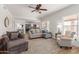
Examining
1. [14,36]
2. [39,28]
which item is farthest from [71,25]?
[14,36]

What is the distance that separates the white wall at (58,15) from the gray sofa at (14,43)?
625 mm

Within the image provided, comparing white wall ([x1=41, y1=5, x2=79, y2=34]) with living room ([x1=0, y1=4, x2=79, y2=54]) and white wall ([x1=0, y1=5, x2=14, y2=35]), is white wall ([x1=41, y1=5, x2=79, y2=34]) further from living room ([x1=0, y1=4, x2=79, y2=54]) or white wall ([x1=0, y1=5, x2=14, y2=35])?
white wall ([x1=0, y1=5, x2=14, y2=35])

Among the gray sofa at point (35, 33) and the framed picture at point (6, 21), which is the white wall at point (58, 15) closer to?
the gray sofa at point (35, 33)

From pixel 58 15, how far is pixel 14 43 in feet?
3.39

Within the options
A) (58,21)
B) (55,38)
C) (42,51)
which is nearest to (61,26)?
(58,21)

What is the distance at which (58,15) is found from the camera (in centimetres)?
247

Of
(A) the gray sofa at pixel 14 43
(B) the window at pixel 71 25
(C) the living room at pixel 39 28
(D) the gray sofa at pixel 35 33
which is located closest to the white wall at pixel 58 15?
(C) the living room at pixel 39 28

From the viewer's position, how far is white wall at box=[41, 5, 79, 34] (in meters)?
2.40

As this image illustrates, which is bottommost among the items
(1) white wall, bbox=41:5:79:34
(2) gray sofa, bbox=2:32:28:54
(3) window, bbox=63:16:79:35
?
(2) gray sofa, bbox=2:32:28:54

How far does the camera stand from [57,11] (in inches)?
95.3

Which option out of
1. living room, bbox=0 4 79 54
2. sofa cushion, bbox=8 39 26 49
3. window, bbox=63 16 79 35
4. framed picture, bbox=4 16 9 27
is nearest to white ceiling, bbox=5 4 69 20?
living room, bbox=0 4 79 54

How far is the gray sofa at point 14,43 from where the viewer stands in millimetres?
2395

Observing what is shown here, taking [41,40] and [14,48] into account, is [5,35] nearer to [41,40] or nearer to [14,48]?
[14,48]

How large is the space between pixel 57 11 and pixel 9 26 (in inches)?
38.9
